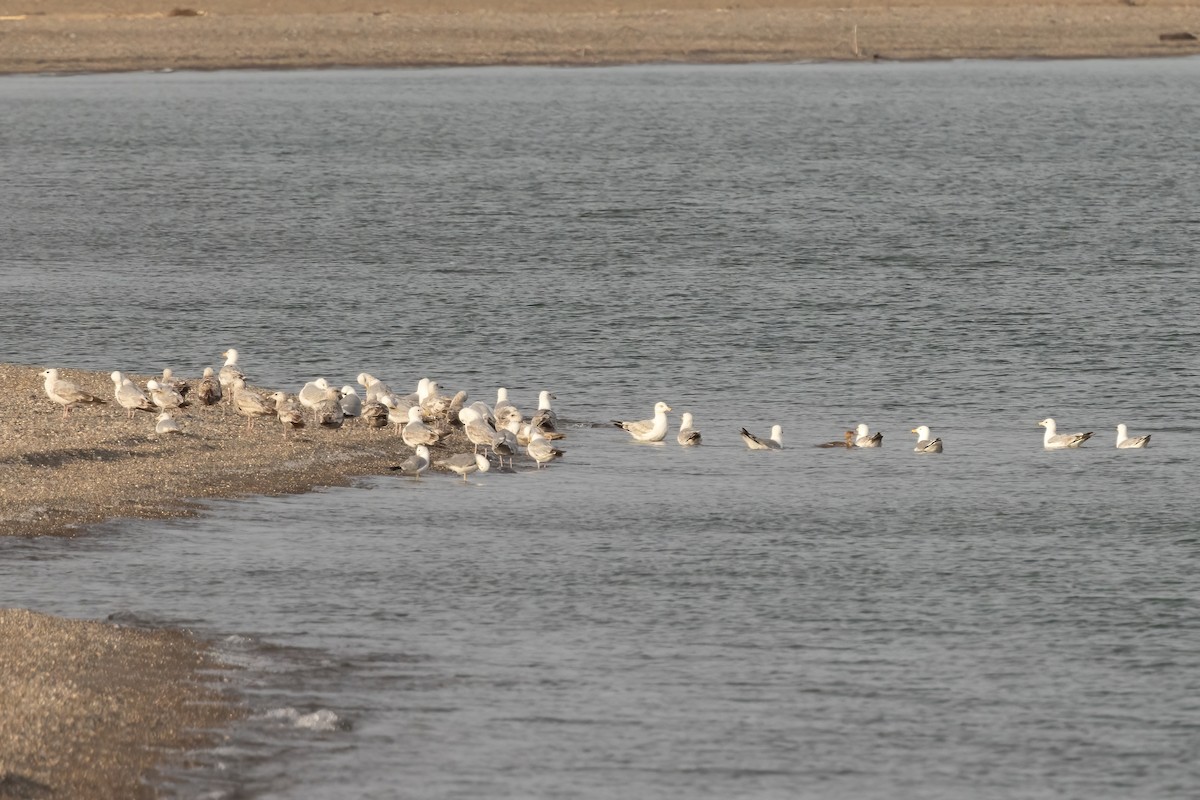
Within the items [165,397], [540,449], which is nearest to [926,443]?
[540,449]

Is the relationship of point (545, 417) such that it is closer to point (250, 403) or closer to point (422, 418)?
point (422, 418)

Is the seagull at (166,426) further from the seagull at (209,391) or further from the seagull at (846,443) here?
the seagull at (846,443)

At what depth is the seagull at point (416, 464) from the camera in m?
23.2

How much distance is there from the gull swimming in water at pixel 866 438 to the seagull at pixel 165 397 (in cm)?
870

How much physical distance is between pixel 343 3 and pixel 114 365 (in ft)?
293

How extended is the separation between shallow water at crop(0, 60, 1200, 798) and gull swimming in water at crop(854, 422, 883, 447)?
338 millimetres

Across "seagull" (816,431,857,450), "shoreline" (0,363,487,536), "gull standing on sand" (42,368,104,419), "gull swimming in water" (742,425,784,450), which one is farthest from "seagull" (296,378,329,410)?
"seagull" (816,431,857,450)

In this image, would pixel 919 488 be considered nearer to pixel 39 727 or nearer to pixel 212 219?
pixel 39 727

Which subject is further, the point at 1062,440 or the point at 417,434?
the point at 1062,440

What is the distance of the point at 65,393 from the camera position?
2412cm

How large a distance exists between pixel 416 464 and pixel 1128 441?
9.25 m

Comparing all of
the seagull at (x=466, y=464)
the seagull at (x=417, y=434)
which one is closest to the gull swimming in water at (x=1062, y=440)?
the seagull at (x=466, y=464)

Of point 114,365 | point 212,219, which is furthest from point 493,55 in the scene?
point 114,365

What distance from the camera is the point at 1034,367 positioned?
31531 mm
